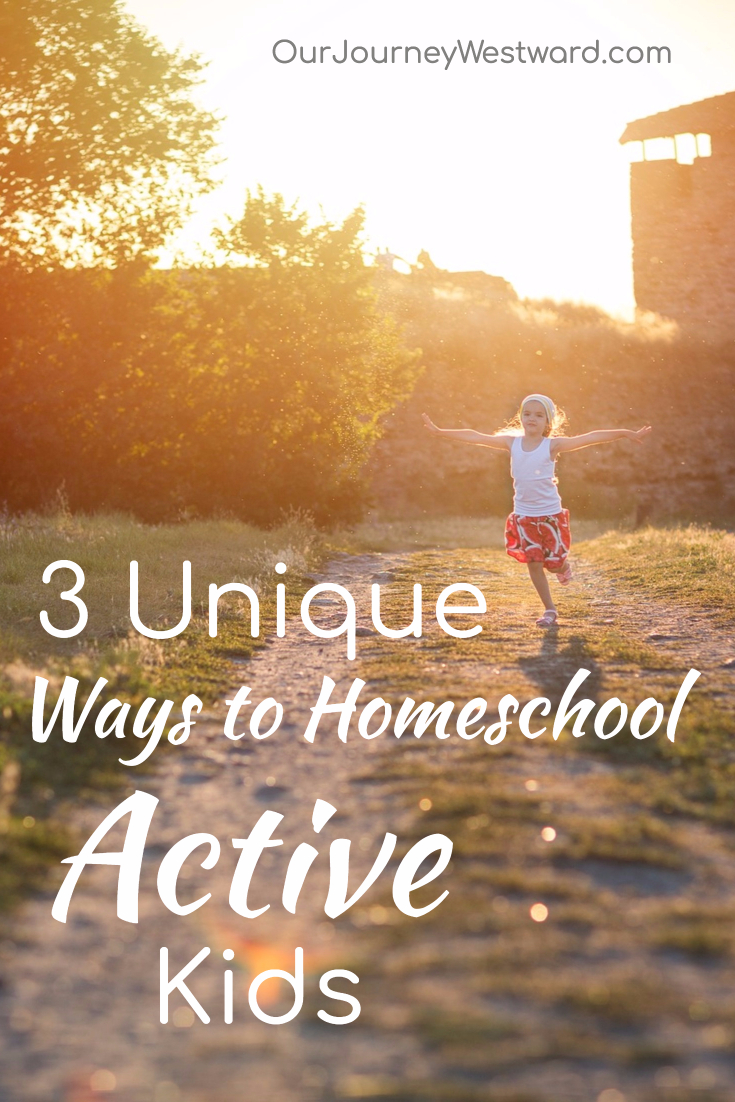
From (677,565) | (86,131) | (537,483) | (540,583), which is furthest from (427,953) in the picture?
(86,131)

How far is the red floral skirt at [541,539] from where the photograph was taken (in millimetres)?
11008

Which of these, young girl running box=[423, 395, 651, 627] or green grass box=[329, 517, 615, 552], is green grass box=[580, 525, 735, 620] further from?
green grass box=[329, 517, 615, 552]

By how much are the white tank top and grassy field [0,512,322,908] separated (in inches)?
108

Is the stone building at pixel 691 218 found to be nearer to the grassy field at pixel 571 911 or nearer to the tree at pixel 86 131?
the tree at pixel 86 131

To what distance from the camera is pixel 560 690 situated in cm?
730

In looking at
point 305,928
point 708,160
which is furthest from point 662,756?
point 708,160

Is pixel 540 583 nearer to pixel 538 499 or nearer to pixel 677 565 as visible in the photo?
pixel 538 499

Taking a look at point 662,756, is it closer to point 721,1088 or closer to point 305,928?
point 305,928

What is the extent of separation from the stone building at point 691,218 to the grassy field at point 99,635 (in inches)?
1180

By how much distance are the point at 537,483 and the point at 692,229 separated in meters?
37.5

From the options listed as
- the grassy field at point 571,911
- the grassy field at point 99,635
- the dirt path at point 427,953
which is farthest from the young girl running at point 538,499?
the dirt path at point 427,953

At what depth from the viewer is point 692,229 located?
148 ft

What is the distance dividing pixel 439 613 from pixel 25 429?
12672mm

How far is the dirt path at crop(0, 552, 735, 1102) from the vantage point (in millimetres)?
2795
